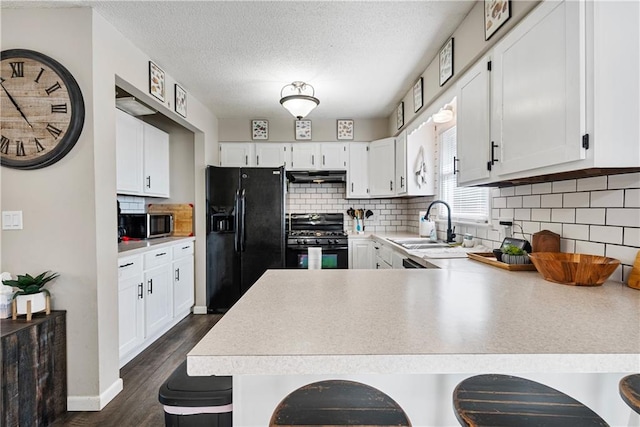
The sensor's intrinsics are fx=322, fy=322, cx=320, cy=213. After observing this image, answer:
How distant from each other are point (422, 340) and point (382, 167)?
12.1ft

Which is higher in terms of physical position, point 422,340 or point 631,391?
point 422,340

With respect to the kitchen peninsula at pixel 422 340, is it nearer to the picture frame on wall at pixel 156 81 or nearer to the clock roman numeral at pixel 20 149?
the clock roman numeral at pixel 20 149

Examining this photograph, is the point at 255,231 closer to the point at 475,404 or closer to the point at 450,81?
the point at 450,81

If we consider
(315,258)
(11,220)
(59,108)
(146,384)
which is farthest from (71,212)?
(315,258)

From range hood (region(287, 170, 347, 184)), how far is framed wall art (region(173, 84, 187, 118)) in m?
1.59

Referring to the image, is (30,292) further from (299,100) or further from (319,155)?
(319,155)

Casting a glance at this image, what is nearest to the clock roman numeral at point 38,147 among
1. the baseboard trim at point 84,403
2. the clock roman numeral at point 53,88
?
the clock roman numeral at point 53,88

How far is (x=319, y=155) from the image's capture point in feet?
14.7

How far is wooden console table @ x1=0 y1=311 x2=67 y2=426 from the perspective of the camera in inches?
64.5

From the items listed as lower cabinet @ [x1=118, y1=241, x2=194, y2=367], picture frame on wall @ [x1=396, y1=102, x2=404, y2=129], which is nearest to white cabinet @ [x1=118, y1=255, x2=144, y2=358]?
lower cabinet @ [x1=118, y1=241, x2=194, y2=367]

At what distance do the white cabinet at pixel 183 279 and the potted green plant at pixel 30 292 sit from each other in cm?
142

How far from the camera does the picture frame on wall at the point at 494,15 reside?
5.40 ft

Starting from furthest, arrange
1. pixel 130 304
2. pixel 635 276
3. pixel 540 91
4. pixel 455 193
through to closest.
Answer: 1. pixel 455 193
2. pixel 130 304
3. pixel 540 91
4. pixel 635 276

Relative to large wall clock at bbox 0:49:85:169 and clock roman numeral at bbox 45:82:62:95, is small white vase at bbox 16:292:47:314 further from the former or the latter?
clock roman numeral at bbox 45:82:62:95
